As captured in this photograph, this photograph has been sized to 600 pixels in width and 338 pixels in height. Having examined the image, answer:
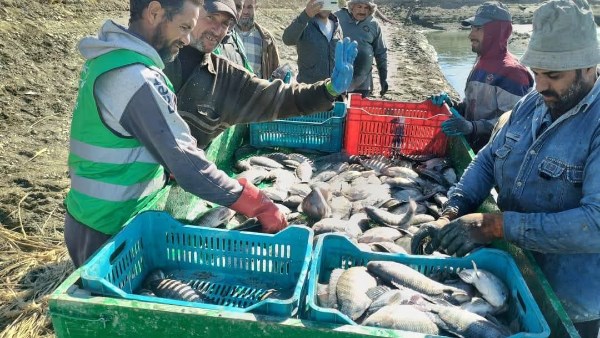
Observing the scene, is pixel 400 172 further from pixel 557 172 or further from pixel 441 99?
pixel 557 172

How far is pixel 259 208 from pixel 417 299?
0.98 m

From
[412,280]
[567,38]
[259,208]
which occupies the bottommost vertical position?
[412,280]

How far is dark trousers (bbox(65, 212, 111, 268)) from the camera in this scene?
109 inches

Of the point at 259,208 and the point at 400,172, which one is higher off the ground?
the point at 259,208

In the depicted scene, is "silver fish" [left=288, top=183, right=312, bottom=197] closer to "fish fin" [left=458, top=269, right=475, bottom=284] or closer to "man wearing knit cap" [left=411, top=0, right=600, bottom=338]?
"man wearing knit cap" [left=411, top=0, right=600, bottom=338]

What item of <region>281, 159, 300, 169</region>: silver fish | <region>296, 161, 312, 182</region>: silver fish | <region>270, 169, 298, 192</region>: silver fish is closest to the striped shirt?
<region>281, 159, 300, 169</region>: silver fish

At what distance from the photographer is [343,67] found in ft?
11.8

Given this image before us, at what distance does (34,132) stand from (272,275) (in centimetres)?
593

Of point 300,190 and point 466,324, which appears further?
point 300,190

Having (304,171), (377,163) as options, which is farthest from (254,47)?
(377,163)

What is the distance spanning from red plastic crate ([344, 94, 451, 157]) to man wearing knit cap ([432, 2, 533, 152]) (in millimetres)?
261

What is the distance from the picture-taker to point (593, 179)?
2.34 m

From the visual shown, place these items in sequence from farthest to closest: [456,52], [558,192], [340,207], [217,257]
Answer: [456,52]
[340,207]
[217,257]
[558,192]

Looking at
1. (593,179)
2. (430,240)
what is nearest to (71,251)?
(430,240)
